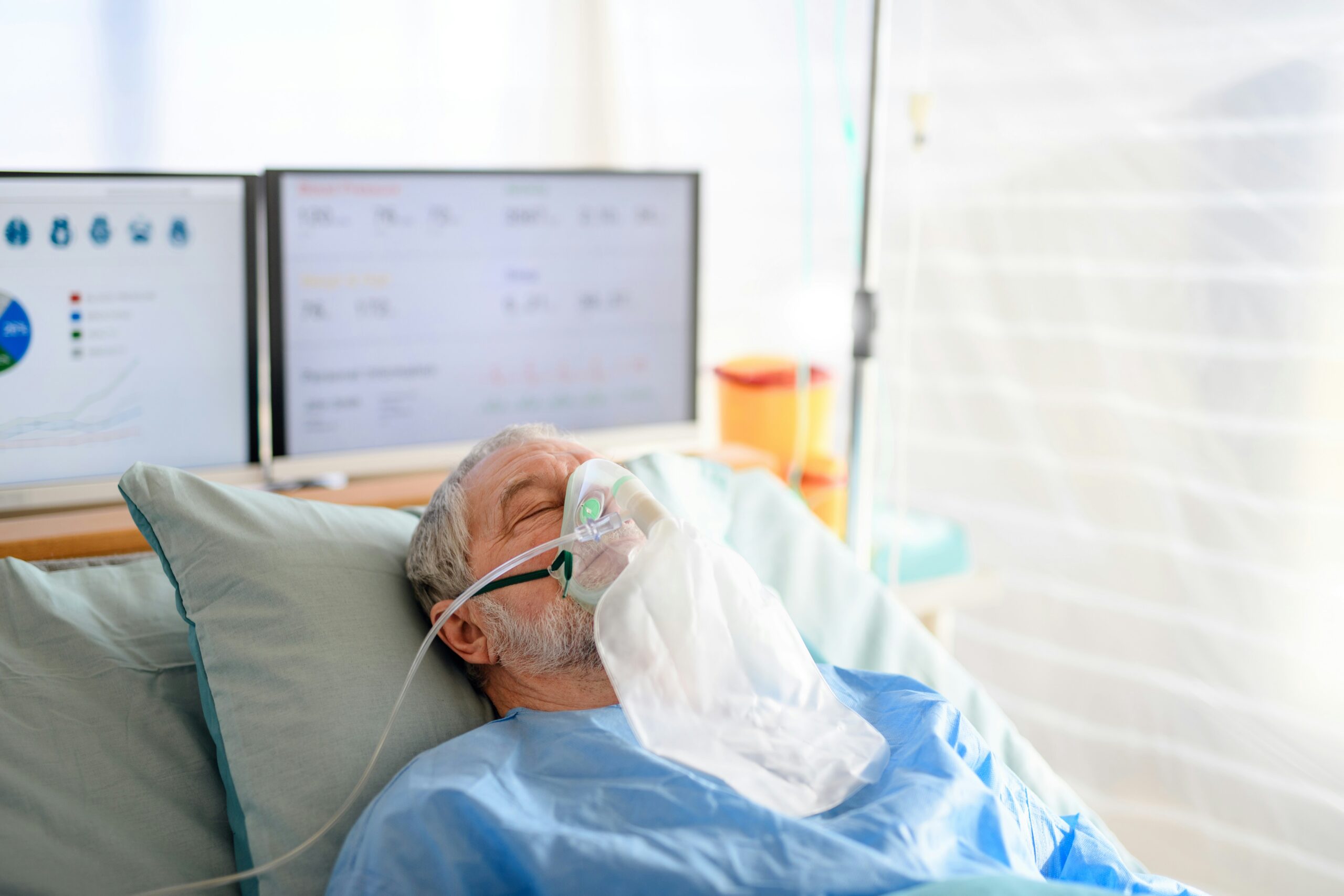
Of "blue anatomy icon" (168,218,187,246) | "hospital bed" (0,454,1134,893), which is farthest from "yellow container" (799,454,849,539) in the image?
"blue anatomy icon" (168,218,187,246)

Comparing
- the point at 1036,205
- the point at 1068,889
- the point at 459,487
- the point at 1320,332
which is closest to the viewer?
the point at 1068,889

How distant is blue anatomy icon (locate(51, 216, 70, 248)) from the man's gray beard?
0.85 meters

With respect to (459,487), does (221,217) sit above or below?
above

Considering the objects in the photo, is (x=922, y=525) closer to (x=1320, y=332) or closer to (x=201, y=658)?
(x=1320, y=332)

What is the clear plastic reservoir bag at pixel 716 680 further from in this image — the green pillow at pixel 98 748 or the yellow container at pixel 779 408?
the yellow container at pixel 779 408

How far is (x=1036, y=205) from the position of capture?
6.65 ft

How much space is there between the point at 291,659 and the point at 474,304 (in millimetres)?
850

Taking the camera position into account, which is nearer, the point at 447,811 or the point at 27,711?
the point at 447,811

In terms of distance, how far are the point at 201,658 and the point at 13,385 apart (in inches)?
24.9

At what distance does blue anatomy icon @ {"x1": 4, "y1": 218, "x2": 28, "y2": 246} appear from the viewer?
4.64 ft

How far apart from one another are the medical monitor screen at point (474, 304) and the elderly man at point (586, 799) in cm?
52

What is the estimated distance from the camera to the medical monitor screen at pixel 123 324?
143cm

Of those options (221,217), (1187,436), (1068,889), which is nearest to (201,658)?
(221,217)

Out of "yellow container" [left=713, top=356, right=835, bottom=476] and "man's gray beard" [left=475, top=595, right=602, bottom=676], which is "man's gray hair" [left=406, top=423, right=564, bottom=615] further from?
"yellow container" [left=713, top=356, right=835, bottom=476]
